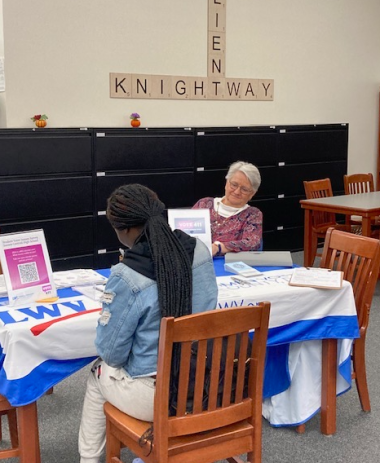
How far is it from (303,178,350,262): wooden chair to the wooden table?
0.24 ft

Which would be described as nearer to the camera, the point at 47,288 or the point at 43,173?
the point at 47,288

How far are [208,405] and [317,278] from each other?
1.09 meters

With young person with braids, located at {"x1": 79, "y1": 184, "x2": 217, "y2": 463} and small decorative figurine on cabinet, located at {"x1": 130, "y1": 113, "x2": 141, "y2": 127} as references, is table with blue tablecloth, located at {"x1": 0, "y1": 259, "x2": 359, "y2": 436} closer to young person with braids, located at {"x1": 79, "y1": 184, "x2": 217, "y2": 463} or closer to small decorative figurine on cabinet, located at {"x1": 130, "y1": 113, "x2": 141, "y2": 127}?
young person with braids, located at {"x1": 79, "y1": 184, "x2": 217, "y2": 463}

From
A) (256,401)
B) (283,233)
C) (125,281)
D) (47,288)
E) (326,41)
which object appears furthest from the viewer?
(326,41)

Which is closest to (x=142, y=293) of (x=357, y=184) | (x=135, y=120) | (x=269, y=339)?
(x=269, y=339)

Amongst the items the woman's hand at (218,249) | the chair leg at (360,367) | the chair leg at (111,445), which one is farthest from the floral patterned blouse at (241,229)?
the chair leg at (111,445)

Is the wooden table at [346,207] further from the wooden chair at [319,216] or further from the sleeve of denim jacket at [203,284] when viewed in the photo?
the sleeve of denim jacket at [203,284]

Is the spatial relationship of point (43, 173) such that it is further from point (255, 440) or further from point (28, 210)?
point (255, 440)

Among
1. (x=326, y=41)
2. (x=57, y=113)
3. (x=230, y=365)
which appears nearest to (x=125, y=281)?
(x=230, y=365)

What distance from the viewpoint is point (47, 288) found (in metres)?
2.64

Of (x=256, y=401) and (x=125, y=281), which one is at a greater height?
(x=125, y=281)

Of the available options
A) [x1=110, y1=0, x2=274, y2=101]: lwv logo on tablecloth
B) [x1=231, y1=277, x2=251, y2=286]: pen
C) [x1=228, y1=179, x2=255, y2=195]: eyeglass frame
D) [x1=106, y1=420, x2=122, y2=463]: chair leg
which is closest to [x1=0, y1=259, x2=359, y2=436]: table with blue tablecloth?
[x1=231, y1=277, x2=251, y2=286]: pen

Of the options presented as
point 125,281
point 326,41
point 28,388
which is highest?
point 326,41

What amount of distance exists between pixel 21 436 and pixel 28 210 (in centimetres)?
324
